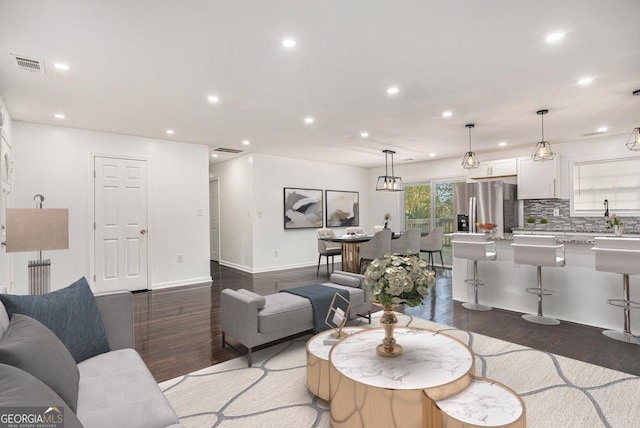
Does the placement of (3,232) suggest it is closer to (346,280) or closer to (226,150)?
(346,280)

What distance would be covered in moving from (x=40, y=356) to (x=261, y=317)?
1603mm

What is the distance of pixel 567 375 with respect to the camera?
248 centimetres

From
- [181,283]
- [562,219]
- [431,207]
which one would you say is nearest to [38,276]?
[181,283]

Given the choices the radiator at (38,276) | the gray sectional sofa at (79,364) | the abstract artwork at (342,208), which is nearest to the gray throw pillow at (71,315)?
the gray sectional sofa at (79,364)

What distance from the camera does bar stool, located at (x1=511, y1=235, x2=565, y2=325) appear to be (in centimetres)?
358

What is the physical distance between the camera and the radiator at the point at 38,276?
283cm

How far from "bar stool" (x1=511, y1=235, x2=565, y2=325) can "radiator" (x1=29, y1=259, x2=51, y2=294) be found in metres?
4.58

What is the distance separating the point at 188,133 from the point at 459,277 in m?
4.56

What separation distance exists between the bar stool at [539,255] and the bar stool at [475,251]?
0.38 m

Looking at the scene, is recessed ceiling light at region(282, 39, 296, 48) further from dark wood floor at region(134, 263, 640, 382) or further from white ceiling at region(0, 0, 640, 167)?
dark wood floor at region(134, 263, 640, 382)

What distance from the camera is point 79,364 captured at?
181 centimetres

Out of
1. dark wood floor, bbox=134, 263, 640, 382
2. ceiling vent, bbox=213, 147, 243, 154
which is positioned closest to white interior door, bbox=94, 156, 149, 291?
dark wood floor, bbox=134, 263, 640, 382

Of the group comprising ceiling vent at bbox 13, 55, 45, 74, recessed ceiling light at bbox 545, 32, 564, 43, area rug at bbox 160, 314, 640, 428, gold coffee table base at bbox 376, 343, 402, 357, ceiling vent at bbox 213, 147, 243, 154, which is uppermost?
ceiling vent at bbox 213, 147, 243, 154

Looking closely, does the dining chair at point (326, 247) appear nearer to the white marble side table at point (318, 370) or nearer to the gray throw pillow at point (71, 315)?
the white marble side table at point (318, 370)
